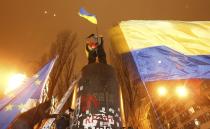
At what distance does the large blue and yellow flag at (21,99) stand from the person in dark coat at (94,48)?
2006 mm

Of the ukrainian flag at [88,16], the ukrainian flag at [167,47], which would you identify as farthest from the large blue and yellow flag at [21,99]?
the ukrainian flag at [167,47]

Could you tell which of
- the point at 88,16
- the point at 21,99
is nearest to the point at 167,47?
the point at 88,16

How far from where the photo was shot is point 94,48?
1139 cm

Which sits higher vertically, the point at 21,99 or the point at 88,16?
the point at 88,16

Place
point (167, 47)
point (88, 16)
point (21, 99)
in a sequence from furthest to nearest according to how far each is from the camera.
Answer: point (21, 99) → point (88, 16) → point (167, 47)

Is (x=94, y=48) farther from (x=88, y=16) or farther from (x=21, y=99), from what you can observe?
(x=21, y=99)

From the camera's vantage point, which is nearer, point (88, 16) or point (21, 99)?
point (88, 16)

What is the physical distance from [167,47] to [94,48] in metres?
5.64

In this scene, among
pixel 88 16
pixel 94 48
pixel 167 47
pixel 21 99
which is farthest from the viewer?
pixel 94 48

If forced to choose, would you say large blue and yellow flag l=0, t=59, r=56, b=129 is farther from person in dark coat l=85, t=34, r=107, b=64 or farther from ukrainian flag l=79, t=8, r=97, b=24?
ukrainian flag l=79, t=8, r=97, b=24

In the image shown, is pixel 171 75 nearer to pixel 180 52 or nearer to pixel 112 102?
pixel 180 52

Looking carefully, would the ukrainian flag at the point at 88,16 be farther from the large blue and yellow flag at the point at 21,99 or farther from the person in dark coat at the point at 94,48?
the large blue and yellow flag at the point at 21,99

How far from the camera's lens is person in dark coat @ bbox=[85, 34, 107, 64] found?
36.7ft

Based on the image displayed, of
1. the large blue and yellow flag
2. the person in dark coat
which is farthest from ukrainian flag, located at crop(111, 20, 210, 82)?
the large blue and yellow flag
